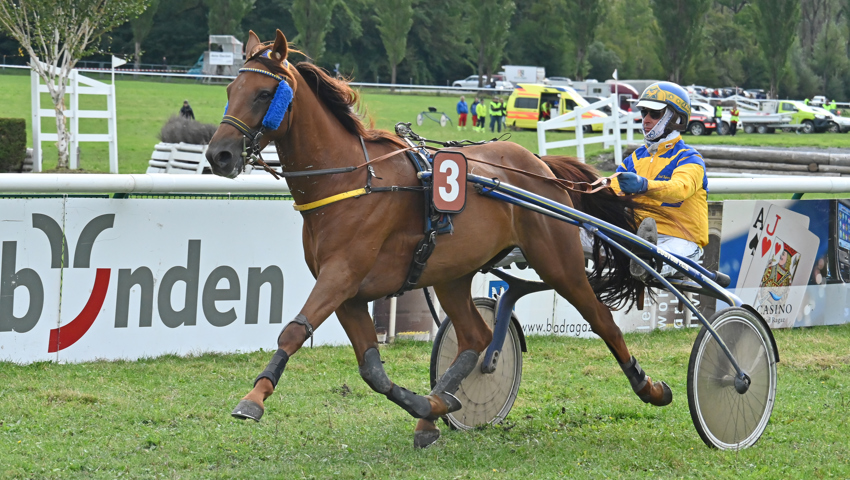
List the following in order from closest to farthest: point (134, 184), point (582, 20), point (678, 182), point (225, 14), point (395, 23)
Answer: point (678, 182), point (134, 184), point (225, 14), point (582, 20), point (395, 23)

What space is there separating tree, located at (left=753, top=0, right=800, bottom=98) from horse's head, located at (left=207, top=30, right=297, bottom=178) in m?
47.1

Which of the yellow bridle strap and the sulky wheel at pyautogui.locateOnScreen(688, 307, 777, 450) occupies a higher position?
the yellow bridle strap

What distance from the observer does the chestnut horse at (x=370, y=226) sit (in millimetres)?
4059

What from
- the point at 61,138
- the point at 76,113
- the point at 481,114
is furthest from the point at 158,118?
the point at 76,113

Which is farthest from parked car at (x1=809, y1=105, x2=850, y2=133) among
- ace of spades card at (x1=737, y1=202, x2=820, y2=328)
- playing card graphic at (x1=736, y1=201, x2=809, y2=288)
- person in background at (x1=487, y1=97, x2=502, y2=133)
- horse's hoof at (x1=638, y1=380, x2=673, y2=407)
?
horse's hoof at (x1=638, y1=380, x2=673, y2=407)

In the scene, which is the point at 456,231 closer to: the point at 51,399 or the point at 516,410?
the point at 516,410

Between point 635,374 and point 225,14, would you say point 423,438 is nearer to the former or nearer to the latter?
point 635,374

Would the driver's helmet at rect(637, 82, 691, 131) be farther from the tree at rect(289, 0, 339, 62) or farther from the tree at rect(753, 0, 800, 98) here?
the tree at rect(753, 0, 800, 98)

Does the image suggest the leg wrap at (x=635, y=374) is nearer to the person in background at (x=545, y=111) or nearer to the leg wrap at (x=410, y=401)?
the leg wrap at (x=410, y=401)

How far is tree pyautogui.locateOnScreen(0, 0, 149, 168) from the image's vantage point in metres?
18.0

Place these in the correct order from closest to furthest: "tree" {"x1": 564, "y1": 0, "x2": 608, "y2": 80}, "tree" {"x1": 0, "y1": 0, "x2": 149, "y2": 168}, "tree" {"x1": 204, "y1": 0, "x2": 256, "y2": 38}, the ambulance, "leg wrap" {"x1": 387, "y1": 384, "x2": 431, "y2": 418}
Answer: "leg wrap" {"x1": 387, "y1": 384, "x2": 431, "y2": 418} → "tree" {"x1": 0, "y1": 0, "x2": 149, "y2": 168} → the ambulance → "tree" {"x1": 204, "y1": 0, "x2": 256, "y2": 38} → "tree" {"x1": 564, "y1": 0, "x2": 608, "y2": 80}

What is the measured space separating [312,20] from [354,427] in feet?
147

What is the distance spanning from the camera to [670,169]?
16.9 ft

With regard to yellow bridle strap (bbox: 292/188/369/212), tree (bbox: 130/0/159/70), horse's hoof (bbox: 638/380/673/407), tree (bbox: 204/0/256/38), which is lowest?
horse's hoof (bbox: 638/380/673/407)
